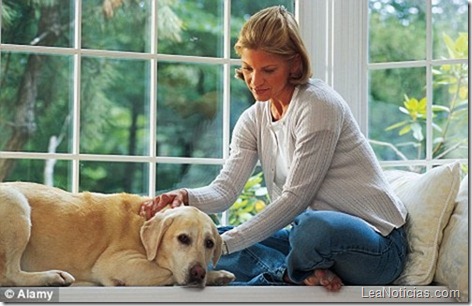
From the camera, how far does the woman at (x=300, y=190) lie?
2857mm

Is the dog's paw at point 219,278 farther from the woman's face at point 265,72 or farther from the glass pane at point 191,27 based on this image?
the glass pane at point 191,27

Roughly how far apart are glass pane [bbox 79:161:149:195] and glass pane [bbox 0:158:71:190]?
78mm

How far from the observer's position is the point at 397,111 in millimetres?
3584

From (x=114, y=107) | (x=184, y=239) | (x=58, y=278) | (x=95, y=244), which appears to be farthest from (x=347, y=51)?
(x=58, y=278)

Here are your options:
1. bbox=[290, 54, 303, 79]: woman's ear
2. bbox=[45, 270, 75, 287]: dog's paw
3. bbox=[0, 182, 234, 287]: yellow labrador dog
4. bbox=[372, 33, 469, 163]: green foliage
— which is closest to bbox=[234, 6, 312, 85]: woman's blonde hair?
bbox=[290, 54, 303, 79]: woman's ear

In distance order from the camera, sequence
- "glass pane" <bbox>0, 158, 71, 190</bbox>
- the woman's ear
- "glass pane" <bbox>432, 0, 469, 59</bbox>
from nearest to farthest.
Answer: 1. the woman's ear
2. "glass pane" <bbox>0, 158, 71, 190</bbox>
3. "glass pane" <bbox>432, 0, 469, 59</bbox>

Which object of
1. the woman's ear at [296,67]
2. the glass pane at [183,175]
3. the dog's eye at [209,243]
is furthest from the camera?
the glass pane at [183,175]

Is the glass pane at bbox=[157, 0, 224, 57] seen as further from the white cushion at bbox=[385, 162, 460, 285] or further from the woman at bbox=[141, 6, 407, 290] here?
the white cushion at bbox=[385, 162, 460, 285]

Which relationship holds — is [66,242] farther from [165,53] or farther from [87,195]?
[165,53]

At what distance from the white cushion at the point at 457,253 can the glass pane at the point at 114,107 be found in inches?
40.8

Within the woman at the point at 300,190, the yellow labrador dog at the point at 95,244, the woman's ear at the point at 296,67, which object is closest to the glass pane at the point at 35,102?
the yellow labrador dog at the point at 95,244

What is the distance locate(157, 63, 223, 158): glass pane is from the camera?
136 inches

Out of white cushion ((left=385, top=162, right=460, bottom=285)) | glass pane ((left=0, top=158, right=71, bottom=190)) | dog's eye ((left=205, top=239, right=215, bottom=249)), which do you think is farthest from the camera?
glass pane ((left=0, top=158, right=71, bottom=190))

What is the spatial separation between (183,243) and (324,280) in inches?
15.9
